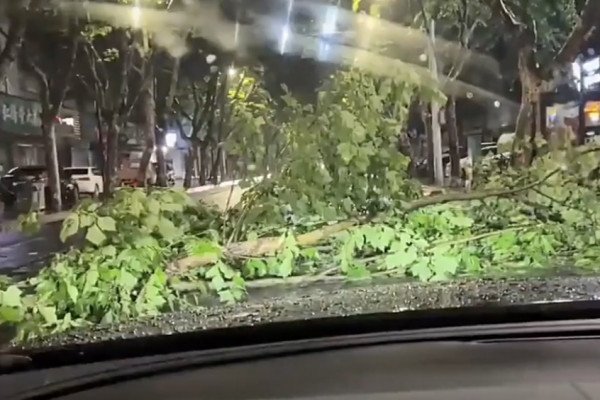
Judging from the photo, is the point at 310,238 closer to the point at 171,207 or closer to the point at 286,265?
the point at 286,265

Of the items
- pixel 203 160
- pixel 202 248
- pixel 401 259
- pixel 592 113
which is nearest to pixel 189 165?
pixel 203 160

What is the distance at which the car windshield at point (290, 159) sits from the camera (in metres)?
1.07

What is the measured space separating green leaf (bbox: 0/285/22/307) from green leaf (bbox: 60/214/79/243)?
0.31 ft

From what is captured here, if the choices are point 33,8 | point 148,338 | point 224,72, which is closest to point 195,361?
point 148,338

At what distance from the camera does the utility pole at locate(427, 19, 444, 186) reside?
116 cm

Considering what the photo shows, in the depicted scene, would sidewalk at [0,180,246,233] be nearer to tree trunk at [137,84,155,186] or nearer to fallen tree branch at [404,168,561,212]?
tree trunk at [137,84,155,186]

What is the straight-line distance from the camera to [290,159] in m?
1.15

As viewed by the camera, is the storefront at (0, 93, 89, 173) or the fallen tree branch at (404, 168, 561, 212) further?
the fallen tree branch at (404, 168, 561, 212)

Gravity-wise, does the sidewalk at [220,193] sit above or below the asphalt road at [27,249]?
above

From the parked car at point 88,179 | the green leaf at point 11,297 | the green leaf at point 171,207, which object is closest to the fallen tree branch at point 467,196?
the green leaf at point 171,207

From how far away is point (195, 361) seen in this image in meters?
1.15

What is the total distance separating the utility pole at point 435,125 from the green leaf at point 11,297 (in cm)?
63

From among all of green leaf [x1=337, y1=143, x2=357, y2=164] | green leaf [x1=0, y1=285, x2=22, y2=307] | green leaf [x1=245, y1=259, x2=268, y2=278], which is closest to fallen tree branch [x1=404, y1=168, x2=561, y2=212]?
green leaf [x1=337, y1=143, x2=357, y2=164]

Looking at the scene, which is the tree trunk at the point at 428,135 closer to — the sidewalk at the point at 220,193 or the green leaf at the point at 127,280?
the sidewalk at the point at 220,193
